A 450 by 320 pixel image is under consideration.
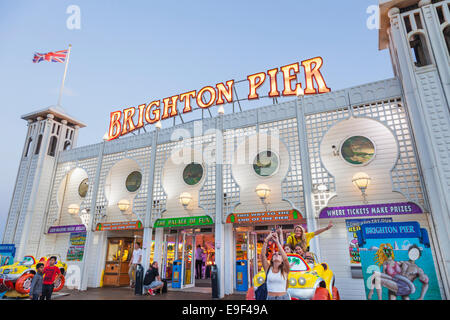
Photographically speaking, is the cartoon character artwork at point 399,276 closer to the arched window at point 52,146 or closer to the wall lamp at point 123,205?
the wall lamp at point 123,205

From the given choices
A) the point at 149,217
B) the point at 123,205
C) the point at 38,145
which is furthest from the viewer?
the point at 38,145

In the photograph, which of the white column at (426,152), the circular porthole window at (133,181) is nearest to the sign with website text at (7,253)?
the circular porthole window at (133,181)

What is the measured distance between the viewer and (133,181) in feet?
48.1

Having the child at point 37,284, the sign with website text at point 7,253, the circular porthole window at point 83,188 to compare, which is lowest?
the child at point 37,284

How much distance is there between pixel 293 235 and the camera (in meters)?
6.91

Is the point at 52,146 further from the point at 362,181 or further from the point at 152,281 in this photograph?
the point at 362,181

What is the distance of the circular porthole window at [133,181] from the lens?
14.5 metres

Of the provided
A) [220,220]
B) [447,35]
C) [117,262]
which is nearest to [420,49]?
[447,35]

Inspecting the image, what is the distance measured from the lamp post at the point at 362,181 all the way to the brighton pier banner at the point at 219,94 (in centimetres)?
406

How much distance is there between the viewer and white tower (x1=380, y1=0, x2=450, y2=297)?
25.9 feet

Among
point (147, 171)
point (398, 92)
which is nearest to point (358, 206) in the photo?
point (398, 92)

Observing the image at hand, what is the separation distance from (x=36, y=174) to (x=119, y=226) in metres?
6.74

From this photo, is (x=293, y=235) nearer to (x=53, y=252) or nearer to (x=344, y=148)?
(x=344, y=148)

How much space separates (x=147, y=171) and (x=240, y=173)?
194 inches
